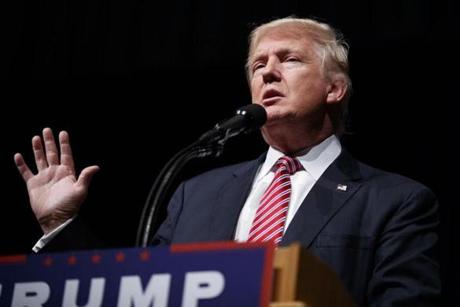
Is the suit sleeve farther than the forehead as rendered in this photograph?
No

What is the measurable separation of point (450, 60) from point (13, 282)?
1884 millimetres

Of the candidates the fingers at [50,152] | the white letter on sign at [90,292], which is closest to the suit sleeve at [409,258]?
the white letter on sign at [90,292]

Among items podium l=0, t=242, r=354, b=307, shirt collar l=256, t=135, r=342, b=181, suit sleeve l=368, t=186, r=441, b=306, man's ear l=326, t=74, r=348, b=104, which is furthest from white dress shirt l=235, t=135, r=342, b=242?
podium l=0, t=242, r=354, b=307

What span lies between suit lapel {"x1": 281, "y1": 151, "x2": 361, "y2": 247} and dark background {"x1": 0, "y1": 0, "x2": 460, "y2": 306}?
0.67 m

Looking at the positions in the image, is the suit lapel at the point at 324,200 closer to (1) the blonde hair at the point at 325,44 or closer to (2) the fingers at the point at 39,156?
(1) the blonde hair at the point at 325,44

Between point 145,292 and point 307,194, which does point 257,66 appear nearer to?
point 307,194

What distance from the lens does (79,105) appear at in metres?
3.34

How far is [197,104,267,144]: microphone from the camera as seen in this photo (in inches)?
64.0

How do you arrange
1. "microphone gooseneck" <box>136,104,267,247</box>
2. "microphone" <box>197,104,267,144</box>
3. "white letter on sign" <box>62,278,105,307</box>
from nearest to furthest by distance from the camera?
"white letter on sign" <box>62,278,105,307</box>, "microphone gooseneck" <box>136,104,267,247</box>, "microphone" <box>197,104,267,144</box>

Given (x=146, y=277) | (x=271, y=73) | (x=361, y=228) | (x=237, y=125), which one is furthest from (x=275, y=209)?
(x=146, y=277)

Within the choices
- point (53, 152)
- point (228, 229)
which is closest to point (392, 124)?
point (228, 229)

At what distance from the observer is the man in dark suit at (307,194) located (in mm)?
1748

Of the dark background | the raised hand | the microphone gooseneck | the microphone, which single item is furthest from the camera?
the dark background

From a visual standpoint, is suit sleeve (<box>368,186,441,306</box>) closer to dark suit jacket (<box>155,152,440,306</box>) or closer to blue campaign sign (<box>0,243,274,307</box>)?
dark suit jacket (<box>155,152,440,306</box>)
